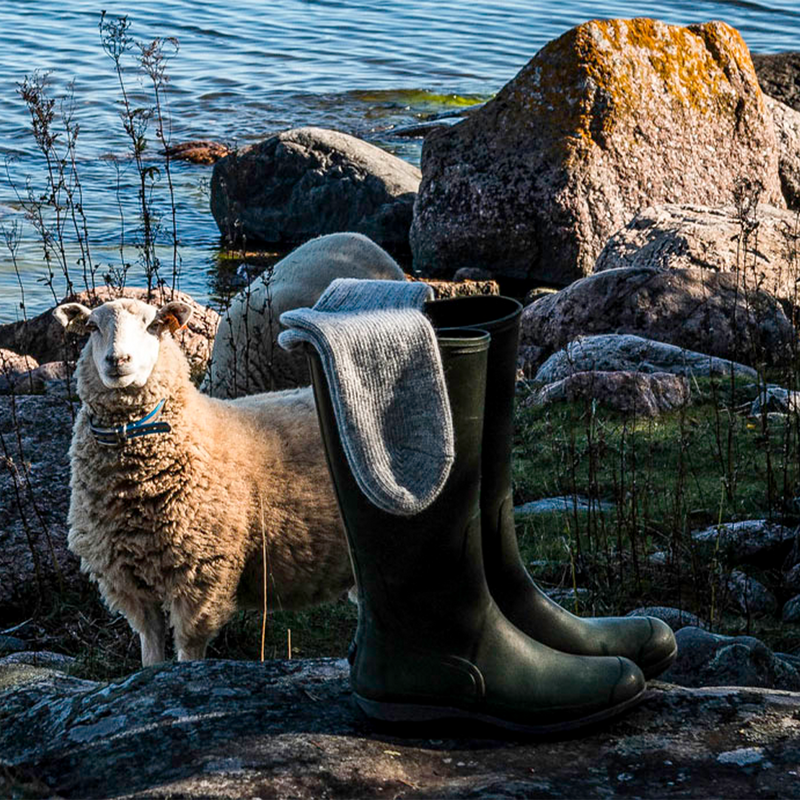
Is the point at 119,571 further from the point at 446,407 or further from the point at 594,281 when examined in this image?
the point at 594,281

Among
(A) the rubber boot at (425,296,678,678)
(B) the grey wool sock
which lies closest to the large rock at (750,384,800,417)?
(A) the rubber boot at (425,296,678,678)

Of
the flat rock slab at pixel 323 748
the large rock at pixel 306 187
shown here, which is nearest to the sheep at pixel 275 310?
the flat rock slab at pixel 323 748

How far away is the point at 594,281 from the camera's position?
29.1 ft

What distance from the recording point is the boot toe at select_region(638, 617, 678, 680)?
9.92ft

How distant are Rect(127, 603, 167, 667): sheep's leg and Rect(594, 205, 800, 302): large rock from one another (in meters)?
5.63

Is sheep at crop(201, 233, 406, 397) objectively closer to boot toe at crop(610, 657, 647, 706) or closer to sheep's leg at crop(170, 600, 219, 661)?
sheep's leg at crop(170, 600, 219, 661)

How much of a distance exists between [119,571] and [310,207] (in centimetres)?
1039

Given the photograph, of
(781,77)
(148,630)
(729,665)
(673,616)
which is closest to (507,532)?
(729,665)

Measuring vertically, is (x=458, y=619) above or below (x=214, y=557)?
above

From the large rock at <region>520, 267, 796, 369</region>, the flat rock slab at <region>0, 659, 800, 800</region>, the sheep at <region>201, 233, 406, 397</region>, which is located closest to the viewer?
the flat rock slab at <region>0, 659, 800, 800</region>

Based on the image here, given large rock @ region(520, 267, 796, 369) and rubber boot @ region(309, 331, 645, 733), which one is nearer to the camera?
rubber boot @ region(309, 331, 645, 733)

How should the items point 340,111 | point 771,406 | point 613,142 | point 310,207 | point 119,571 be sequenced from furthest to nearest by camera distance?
1. point 340,111
2. point 310,207
3. point 613,142
4. point 771,406
5. point 119,571

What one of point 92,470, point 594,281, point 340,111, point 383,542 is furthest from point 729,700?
point 340,111

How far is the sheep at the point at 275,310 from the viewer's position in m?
7.16
